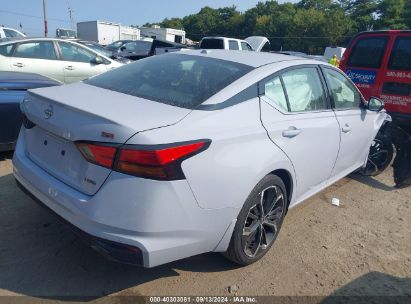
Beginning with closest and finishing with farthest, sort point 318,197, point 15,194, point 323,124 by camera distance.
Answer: point 323,124, point 15,194, point 318,197

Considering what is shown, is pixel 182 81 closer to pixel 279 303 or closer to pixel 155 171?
pixel 155 171

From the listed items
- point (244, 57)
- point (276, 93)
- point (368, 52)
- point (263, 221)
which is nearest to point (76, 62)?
point (368, 52)

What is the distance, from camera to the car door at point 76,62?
27.6 feet

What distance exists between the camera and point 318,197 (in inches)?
182

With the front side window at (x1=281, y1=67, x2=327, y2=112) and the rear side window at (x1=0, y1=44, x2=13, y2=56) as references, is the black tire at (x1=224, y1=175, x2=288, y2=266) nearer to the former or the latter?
the front side window at (x1=281, y1=67, x2=327, y2=112)

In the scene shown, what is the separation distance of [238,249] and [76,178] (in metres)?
1.25

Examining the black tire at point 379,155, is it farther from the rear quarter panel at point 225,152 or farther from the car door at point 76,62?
Answer: the car door at point 76,62

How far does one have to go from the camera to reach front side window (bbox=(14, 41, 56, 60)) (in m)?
7.94

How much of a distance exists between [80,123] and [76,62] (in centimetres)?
668

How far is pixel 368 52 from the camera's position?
6684 mm

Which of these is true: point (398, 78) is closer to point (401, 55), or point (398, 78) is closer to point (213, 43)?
point (401, 55)

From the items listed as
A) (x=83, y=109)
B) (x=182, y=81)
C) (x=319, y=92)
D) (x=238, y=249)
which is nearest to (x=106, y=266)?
(x=238, y=249)

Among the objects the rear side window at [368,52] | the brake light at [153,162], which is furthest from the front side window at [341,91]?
the rear side window at [368,52]

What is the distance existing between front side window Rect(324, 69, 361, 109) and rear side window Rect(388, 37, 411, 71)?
226 centimetres
